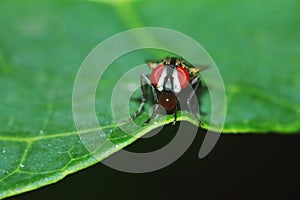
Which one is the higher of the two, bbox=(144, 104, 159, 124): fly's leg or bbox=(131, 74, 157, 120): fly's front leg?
bbox=(131, 74, 157, 120): fly's front leg

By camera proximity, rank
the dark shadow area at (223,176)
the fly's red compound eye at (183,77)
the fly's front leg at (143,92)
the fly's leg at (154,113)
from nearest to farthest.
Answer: the fly's leg at (154,113) < the fly's front leg at (143,92) < the fly's red compound eye at (183,77) < the dark shadow area at (223,176)

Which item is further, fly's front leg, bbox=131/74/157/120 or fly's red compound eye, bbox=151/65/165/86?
fly's red compound eye, bbox=151/65/165/86

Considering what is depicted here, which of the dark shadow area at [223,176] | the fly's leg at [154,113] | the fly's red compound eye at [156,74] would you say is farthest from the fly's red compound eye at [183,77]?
the dark shadow area at [223,176]

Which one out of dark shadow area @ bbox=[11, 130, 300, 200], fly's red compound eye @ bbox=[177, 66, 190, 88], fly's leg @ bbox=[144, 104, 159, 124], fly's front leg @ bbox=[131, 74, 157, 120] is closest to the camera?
fly's leg @ bbox=[144, 104, 159, 124]

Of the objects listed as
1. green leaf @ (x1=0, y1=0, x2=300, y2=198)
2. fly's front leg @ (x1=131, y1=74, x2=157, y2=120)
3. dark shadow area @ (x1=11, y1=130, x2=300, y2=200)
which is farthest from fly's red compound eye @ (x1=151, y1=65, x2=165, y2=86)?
dark shadow area @ (x1=11, y1=130, x2=300, y2=200)

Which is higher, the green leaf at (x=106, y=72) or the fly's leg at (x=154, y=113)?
the green leaf at (x=106, y=72)

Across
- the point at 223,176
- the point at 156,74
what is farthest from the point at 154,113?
the point at 223,176

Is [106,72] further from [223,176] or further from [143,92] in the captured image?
[223,176]

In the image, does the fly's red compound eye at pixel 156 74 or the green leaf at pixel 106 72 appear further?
the fly's red compound eye at pixel 156 74

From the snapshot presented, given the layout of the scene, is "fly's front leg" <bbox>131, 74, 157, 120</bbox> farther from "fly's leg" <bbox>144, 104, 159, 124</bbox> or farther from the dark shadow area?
the dark shadow area

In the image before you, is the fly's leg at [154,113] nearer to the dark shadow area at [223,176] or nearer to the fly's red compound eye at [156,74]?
the fly's red compound eye at [156,74]
